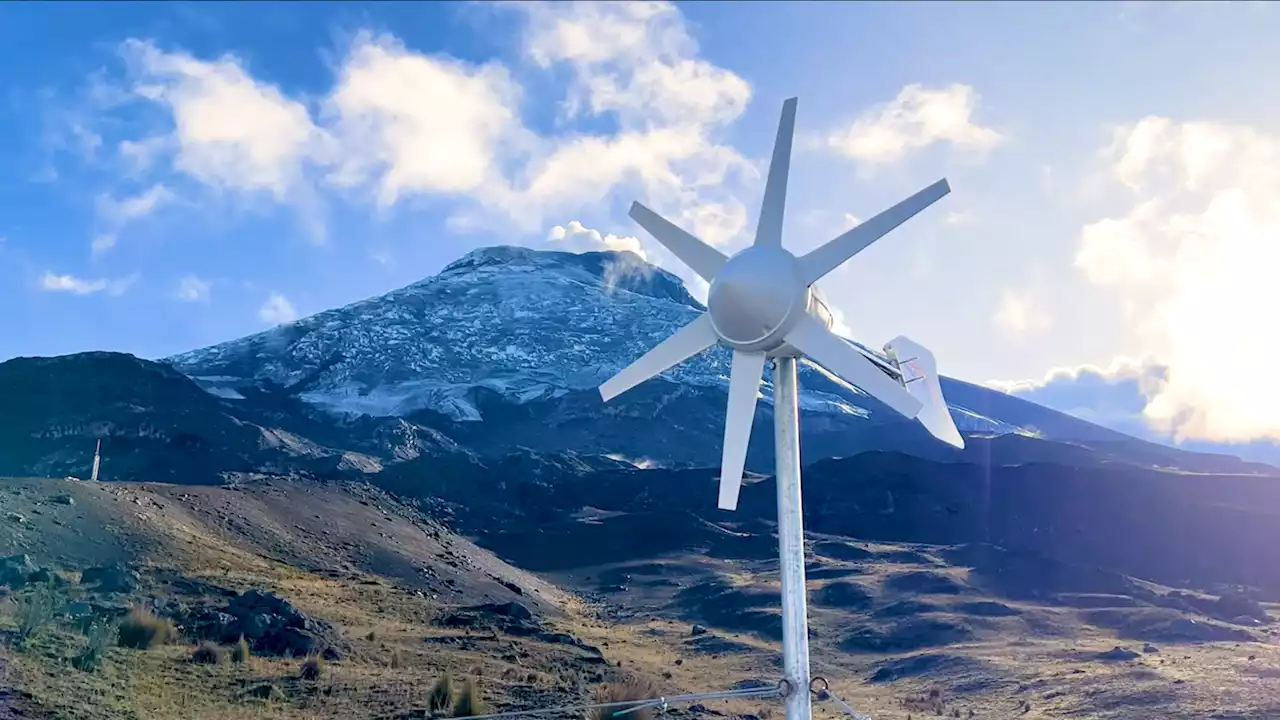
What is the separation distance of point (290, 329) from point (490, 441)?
58494 mm

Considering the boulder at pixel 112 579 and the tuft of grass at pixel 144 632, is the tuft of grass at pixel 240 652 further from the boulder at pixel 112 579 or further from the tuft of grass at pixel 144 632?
the boulder at pixel 112 579

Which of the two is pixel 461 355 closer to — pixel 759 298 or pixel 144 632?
pixel 144 632

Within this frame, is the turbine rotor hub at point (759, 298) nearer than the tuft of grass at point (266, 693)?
Yes

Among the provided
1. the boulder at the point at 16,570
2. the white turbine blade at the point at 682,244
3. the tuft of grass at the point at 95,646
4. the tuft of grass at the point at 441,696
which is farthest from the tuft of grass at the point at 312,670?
the white turbine blade at the point at 682,244

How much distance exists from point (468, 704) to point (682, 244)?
415 inches

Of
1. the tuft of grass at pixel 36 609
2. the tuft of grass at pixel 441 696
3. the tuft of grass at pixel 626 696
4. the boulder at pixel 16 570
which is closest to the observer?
the tuft of grass at pixel 626 696

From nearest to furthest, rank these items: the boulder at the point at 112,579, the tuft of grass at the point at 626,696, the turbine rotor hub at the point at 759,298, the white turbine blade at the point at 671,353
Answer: the turbine rotor hub at the point at 759,298
the white turbine blade at the point at 671,353
the tuft of grass at the point at 626,696
the boulder at the point at 112,579

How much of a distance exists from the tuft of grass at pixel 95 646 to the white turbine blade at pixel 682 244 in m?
13.5

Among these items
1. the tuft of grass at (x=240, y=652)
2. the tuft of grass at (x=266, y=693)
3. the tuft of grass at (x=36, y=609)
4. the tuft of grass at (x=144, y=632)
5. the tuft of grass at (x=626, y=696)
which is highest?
the tuft of grass at (x=36, y=609)

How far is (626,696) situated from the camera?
2366 centimetres

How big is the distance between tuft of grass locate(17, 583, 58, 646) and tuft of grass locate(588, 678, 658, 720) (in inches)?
435

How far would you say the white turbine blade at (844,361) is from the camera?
1243cm

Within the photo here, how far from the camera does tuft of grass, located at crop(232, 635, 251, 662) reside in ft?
80.4

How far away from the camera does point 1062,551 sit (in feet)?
277
